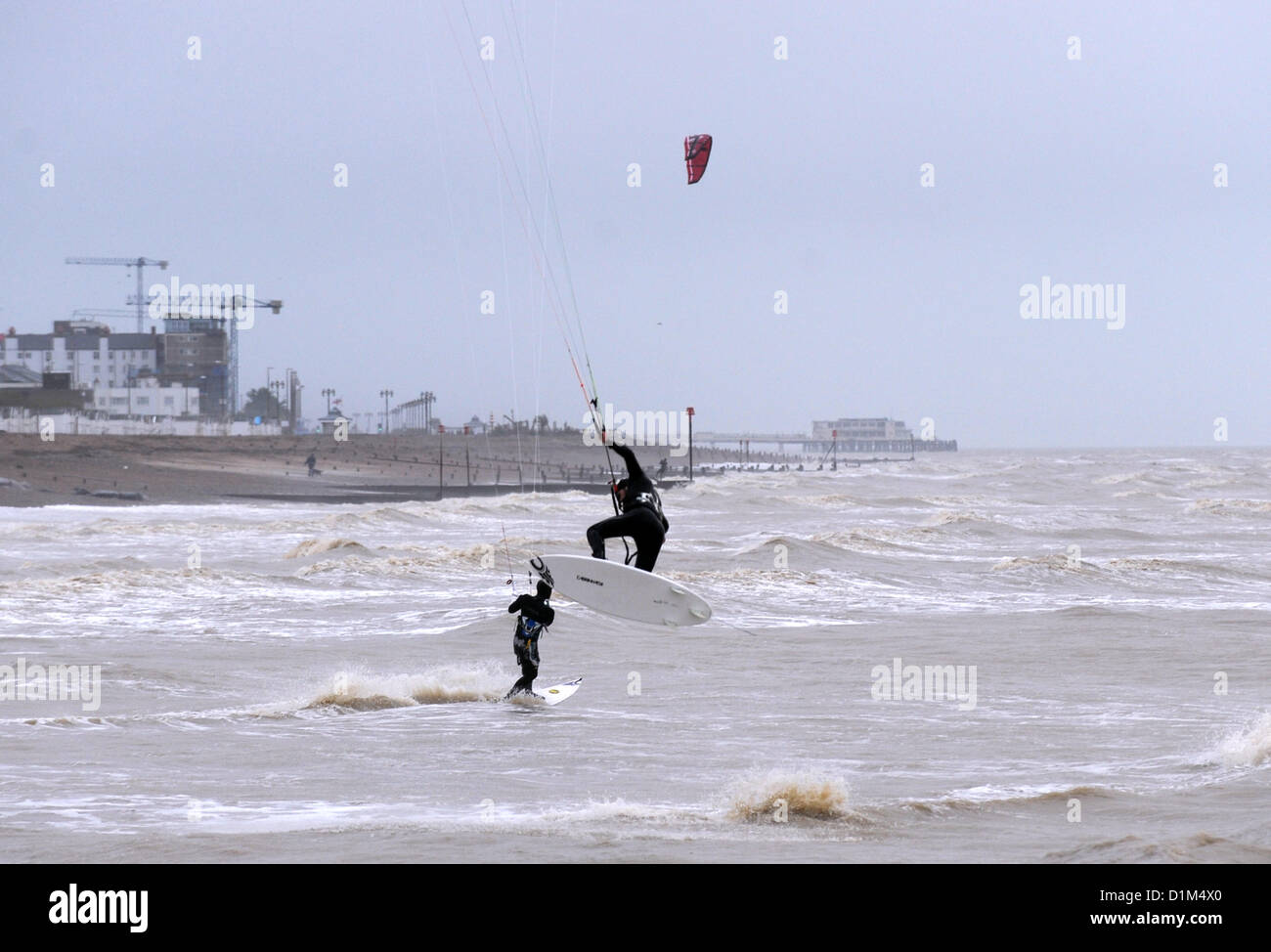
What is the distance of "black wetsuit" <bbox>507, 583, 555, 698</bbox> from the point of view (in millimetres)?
16094

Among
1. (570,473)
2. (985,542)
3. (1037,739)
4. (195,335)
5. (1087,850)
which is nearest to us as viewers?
(1087,850)

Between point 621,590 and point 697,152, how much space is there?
13739 millimetres

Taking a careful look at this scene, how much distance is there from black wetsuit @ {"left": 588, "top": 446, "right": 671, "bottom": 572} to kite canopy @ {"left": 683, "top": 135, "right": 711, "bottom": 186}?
12580 millimetres

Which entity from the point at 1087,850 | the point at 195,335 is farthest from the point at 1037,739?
the point at 195,335

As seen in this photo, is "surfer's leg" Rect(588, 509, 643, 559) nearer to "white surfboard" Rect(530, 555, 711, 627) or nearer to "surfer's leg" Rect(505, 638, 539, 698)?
"white surfboard" Rect(530, 555, 711, 627)

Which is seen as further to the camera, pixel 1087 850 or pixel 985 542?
pixel 985 542

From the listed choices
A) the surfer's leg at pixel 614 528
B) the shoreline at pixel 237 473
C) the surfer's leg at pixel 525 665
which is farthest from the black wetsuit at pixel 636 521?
the shoreline at pixel 237 473

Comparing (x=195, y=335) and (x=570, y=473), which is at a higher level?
(x=195, y=335)

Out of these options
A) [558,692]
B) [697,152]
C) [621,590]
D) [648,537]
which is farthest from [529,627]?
[697,152]

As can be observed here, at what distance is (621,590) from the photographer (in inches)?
607

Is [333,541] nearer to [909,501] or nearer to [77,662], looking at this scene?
[77,662]

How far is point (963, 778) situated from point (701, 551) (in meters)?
29.0

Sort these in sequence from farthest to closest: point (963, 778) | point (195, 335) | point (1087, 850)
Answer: point (195, 335)
point (963, 778)
point (1087, 850)
